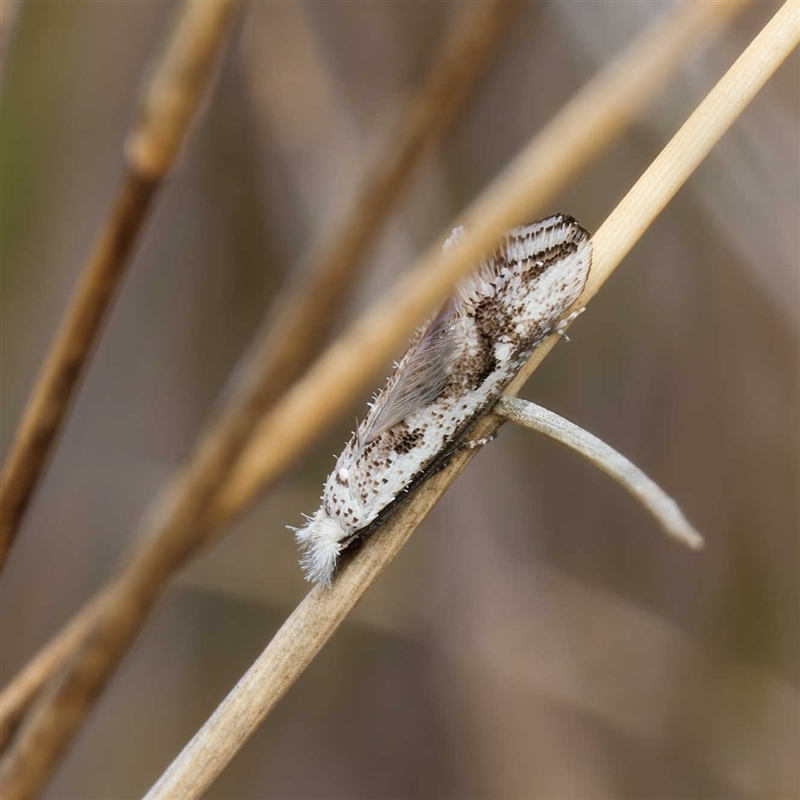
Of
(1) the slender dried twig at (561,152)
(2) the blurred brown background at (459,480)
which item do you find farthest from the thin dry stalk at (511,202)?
(2) the blurred brown background at (459,480)

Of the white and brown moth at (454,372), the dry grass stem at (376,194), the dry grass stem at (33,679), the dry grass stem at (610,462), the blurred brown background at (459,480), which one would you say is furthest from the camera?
the blurred brown background at (459,480)

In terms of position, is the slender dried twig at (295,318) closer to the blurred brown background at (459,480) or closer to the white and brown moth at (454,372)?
the white and brown moth at (454,372)

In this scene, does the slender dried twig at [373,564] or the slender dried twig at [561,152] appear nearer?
the slender dried twig at [561,152]

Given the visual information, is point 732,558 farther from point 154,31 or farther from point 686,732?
point 154,31

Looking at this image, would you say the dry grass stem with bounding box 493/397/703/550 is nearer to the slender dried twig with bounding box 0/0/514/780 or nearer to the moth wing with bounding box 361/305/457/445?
the moth wing with bounding box 361/305/457/445

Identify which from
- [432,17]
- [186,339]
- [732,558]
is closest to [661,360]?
[732,558]

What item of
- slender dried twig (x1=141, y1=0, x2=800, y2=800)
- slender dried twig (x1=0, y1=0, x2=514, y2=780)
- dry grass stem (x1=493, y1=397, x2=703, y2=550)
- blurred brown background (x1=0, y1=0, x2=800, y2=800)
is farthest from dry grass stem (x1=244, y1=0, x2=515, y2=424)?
blurred brown background (x1=0, y1=0, x2=800, y2=800)
